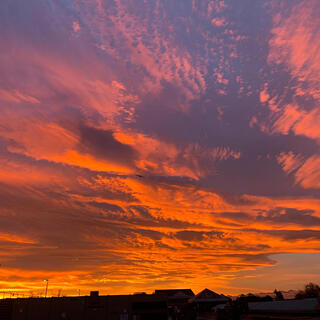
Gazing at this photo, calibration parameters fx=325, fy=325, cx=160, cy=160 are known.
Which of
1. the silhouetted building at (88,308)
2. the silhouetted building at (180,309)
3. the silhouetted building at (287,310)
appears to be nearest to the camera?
the silhouetted building at (287,310)

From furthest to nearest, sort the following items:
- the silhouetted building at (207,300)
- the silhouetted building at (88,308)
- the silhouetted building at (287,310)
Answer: the silhouetted building at (207,300) < the silhouetted building at (88,308) < the silhouetted building at (287,310)

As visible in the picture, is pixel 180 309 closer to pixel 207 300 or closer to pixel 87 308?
pixel 207 300

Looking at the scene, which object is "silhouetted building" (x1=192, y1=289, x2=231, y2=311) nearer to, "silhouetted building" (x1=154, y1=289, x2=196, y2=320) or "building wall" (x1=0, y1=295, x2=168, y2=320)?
"silhouetted building" (x1=154, y1=289, x2=196, y2=320)

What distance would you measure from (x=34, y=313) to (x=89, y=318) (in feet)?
47.5

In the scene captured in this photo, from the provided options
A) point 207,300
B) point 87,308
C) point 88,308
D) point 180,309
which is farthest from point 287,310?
point 207,300

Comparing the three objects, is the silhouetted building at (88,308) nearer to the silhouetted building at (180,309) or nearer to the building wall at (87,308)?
the building wall at (87,308)

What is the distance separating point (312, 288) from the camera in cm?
15788

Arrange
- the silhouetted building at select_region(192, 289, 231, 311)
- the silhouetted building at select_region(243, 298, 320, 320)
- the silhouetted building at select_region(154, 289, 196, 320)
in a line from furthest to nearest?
the silhouetted building at select_region(192, 289, 231, 311)
the silhouetted building at select_region(154, 289, 196, 320)
the silhouetted building at select_region(243, 298, 320, 320)

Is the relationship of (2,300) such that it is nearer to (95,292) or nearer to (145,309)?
(95,292)

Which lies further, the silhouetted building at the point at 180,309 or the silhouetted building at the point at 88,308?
the silhouetted building at the point at 180,309

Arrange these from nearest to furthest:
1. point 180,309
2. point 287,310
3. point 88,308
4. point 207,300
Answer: point 287,310 < point 88,308 < point 180,309 < point 207,300

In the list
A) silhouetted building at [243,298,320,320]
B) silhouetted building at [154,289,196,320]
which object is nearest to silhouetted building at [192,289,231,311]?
silhouetted building at [154,289,196,320]

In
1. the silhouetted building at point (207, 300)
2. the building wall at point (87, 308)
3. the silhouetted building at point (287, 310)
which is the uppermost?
the silhouetted building at point (207, 300)

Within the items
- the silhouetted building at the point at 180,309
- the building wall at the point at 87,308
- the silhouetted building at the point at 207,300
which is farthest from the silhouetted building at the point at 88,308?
the silhouetted building at the point at 207,300
